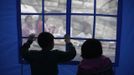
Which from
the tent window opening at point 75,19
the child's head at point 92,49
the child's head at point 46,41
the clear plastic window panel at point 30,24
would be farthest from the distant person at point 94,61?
the clear plastic window panel at point 30,24

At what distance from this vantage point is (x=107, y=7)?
4121mm

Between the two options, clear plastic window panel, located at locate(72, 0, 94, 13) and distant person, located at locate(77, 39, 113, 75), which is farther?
clear plastic window panel, located at locate(72, 0, 94, 13)

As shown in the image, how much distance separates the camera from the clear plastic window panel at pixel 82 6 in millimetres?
4113

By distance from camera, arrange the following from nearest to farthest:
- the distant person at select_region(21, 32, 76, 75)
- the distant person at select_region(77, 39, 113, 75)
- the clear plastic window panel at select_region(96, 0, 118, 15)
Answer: the distant person at select_region(77, 39, 113, 75) → the distant person at select_region(21, 32, 76, 75) → the clear plastic window panel at select_region(96, 0, 118, 15)

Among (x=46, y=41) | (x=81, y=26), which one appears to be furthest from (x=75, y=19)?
(x=46, y=41)

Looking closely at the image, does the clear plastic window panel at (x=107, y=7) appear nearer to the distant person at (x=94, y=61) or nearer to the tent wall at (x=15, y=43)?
the tent wall at (x=15, y=43)

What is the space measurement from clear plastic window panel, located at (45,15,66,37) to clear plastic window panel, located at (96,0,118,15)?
526 mm

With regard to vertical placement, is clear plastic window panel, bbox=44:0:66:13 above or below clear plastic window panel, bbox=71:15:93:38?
above

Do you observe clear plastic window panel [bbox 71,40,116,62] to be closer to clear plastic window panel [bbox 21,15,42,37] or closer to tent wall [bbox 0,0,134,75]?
→ tent wall [bbox 0,0,134,75]

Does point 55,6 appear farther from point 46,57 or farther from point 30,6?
point 46,57

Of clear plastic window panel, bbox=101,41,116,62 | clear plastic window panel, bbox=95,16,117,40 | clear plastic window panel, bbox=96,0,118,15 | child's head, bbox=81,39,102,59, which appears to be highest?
clear plastic window panel, bbox=96,0,118,15

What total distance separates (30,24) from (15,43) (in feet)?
1.17

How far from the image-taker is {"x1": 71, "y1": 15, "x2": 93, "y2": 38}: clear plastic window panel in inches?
163

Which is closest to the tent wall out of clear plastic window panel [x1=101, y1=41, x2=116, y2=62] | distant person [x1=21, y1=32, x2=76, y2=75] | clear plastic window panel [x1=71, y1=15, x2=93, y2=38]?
clear plastic window panel [x1=101, y1=41, x2=116, y2=62]
